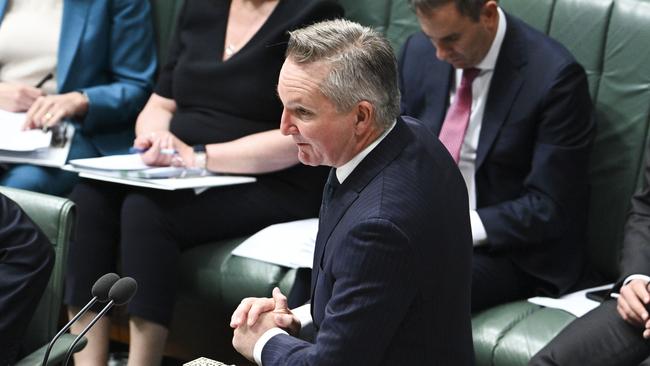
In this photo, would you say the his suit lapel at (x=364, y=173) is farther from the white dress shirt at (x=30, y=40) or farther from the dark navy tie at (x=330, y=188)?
the white dress shirt at (x=30, y=40)

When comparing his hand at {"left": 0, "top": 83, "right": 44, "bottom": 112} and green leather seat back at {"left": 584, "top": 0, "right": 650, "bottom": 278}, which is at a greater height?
green leather seat back at {"left": 584, "top": 0, "right": 650, "bottom": 278}

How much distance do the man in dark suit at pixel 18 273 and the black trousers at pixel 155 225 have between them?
2.18 feet

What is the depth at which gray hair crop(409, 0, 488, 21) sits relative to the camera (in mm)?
3004

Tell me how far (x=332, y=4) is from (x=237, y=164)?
0.57 m

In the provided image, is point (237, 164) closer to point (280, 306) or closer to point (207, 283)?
point (207, 283)

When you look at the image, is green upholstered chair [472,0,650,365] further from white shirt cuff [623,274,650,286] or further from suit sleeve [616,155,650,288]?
white shirt cuff [623,274,650,286]

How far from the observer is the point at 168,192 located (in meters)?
3.36

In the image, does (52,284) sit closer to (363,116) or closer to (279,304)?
(279,304)

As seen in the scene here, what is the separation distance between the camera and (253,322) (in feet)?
6.94

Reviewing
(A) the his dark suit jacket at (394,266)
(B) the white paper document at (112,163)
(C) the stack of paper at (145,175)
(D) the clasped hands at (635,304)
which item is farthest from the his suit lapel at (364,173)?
(B) the white paper document at (112,163)

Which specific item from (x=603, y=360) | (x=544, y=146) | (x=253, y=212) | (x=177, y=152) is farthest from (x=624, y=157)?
(x=177, y=152)

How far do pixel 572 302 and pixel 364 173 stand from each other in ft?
4.16

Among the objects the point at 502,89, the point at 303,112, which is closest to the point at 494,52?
the point at 502,89

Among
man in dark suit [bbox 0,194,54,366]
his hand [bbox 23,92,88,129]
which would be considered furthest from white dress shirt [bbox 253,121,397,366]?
his hand [bbox 23,92,88,129]
